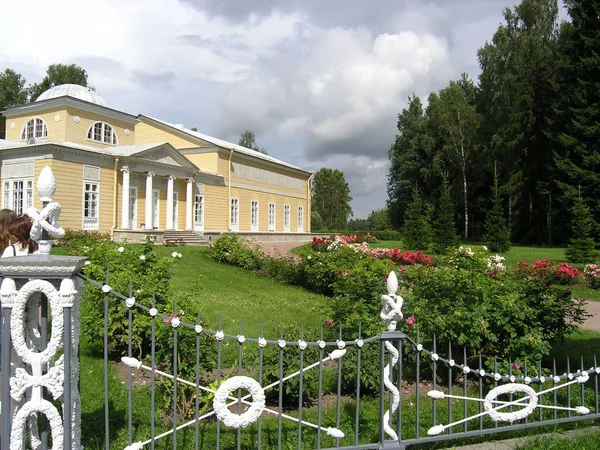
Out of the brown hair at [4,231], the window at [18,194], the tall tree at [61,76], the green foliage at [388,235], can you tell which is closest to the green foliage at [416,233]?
the green foliage at [388,235]

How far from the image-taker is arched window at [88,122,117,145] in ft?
76.5

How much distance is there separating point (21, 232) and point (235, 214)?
2670cm

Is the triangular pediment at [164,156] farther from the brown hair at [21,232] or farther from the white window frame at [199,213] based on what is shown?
the brown hair at [21,232]

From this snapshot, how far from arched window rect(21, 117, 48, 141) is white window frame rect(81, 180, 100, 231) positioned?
439 cm

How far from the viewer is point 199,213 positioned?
90.2 ft

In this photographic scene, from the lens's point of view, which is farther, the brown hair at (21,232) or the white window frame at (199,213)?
the white window frame at (199,213)

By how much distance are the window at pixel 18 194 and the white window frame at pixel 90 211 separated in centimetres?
231

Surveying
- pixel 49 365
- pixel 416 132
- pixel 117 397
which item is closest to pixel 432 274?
pixel 117 397

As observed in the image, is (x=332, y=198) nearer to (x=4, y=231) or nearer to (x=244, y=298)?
(x=244, y=298)

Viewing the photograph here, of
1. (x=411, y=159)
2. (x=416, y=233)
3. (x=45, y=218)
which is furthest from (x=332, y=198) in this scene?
(x=45, y=218)

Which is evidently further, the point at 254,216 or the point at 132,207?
the point at 254,216

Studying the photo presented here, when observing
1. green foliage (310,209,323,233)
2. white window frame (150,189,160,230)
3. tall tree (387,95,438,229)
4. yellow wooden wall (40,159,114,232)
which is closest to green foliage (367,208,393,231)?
green foliage (310,209,323,233)

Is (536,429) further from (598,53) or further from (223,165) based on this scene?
(598,53)

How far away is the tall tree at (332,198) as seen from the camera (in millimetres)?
75500
